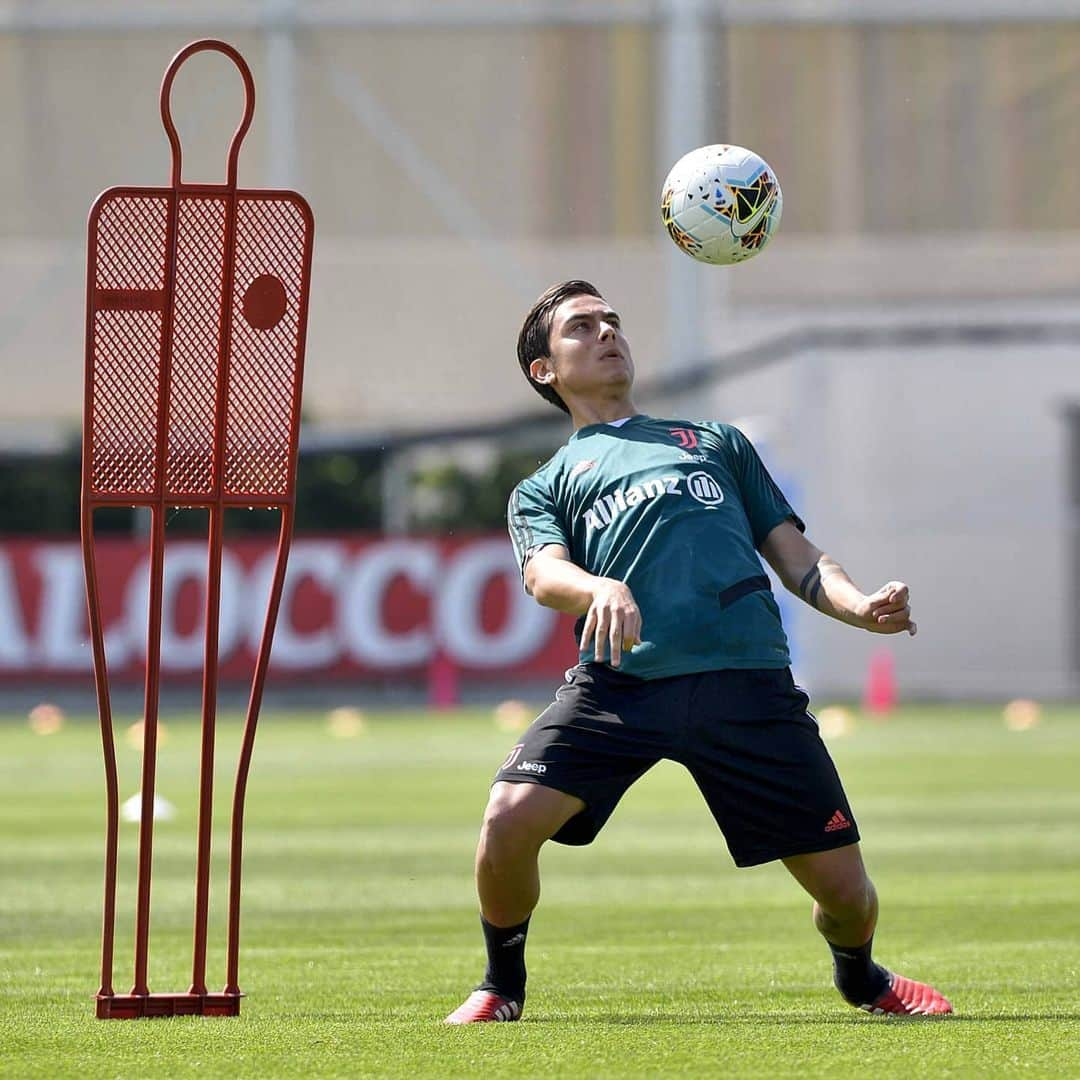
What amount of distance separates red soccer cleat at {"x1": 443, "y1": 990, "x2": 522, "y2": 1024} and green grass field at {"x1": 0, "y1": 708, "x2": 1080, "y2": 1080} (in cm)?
6

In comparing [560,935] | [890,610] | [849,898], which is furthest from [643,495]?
[560,935]

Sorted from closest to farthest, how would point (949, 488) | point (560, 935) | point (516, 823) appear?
point (516, 823) → point (560, 935) → point (949, 488)

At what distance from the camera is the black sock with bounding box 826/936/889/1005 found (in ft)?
20.5

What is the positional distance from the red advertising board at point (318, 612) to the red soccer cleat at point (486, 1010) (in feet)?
61.0

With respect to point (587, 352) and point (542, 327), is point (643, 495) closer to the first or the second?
point (587, 352)

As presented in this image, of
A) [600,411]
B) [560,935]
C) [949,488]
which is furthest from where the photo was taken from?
[949,488]

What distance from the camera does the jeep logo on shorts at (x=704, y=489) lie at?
244 inches

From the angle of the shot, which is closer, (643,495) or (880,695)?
(643,495)

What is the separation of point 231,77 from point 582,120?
15.4 ft

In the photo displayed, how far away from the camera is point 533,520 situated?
6246 millimetres

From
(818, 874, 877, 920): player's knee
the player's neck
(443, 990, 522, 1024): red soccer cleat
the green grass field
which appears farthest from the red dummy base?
the player's neck

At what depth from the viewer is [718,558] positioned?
611 cm

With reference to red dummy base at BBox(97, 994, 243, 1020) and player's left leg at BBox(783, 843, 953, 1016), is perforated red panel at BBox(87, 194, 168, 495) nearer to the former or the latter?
red dummy base at BBox(97, 994, 243, 1020)

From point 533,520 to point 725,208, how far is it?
126cm
